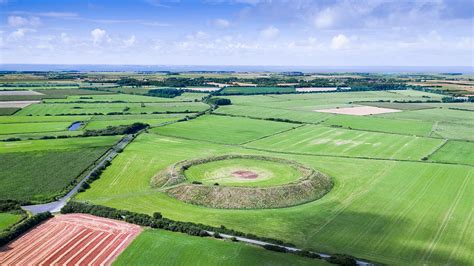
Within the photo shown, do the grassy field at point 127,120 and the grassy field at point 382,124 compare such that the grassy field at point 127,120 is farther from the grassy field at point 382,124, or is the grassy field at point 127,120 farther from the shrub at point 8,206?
the shrub at point 8,206

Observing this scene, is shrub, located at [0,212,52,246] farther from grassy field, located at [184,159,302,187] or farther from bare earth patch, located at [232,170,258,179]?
bare earth patch, located at [232,170,258,179]

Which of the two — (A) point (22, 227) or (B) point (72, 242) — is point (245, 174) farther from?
(A) point (22, 227)

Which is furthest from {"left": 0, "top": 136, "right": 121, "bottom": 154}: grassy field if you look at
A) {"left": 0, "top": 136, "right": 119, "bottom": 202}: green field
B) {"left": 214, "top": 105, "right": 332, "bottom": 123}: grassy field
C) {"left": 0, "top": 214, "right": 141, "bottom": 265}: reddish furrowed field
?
{"left": 214, "top": 105, "right": 332, "bottom": 123}: grassy field

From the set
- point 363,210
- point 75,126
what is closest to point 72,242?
point 363,210

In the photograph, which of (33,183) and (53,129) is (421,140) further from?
(53,129)

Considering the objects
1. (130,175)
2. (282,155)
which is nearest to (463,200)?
(282,155)

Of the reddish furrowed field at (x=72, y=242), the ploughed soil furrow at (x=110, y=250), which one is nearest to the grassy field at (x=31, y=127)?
the reddish furrowed field at (x=72, y=242)
